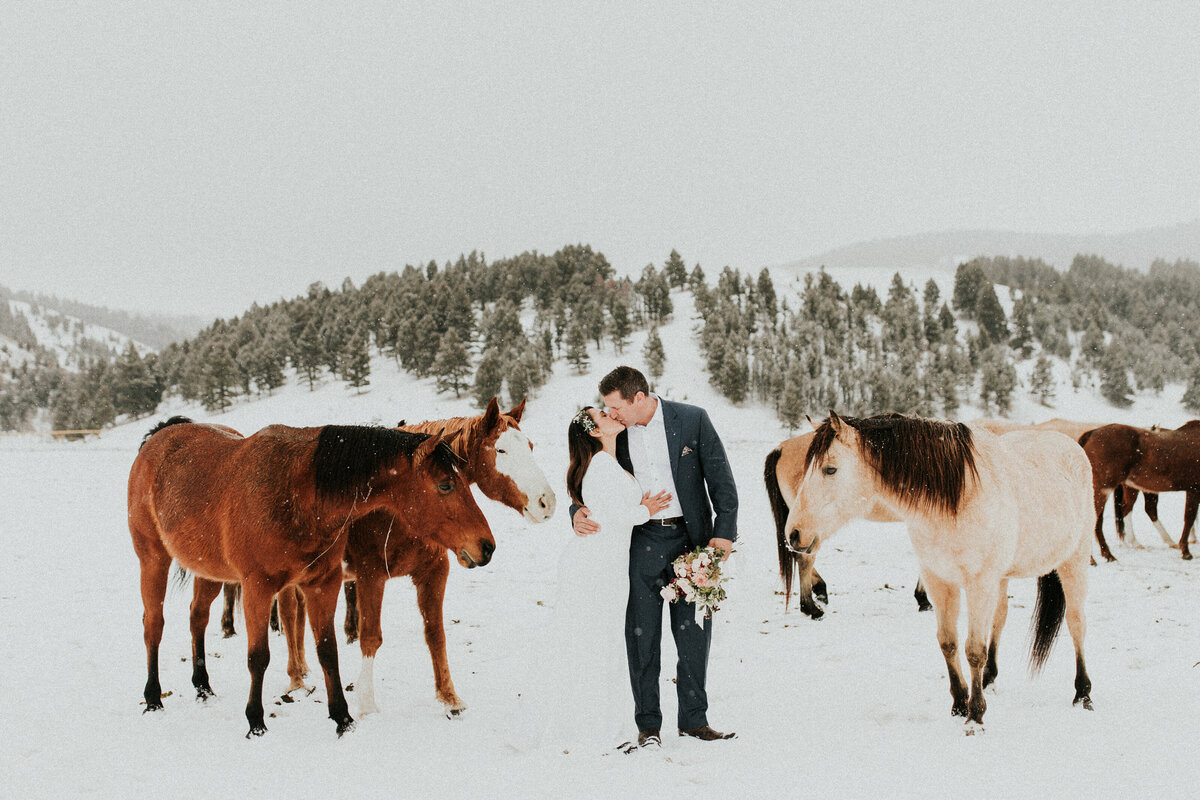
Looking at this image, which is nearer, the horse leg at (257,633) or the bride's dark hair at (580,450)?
the bride's dark hair at (580,450)

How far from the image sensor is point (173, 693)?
15.8 feet

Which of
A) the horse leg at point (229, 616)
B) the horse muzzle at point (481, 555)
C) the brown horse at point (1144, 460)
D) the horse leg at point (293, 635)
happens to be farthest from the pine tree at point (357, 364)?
the horse muzzle at point (481, 555)

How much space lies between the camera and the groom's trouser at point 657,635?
3668 millimetres

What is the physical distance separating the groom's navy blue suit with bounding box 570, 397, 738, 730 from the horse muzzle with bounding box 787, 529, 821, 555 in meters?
0.32

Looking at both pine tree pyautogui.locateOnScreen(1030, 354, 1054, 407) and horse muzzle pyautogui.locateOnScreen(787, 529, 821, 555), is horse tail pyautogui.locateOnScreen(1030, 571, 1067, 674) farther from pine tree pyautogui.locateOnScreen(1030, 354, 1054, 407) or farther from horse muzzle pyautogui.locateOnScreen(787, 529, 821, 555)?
pine tree pyautogui.locateOnScreen(1030, 354, 1054, 407)

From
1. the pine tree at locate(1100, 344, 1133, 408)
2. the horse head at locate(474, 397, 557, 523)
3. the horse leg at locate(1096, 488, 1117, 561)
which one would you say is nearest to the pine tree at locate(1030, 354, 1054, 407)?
the pine tree at locate(1100, 344, 1133, 408)

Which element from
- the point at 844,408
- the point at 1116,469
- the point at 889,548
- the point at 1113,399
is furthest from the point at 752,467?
the point at 1113,399

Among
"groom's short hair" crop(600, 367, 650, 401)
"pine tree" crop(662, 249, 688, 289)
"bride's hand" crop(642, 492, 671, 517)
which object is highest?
"pine tree" crop(662, 249, 688, 289)

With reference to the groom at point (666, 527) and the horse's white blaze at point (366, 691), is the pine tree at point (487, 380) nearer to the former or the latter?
the horse's white blaze at point (366, 691)

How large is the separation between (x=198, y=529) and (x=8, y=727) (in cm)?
162

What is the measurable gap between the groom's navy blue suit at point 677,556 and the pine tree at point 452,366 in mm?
44195

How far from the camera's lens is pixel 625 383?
3592 mm

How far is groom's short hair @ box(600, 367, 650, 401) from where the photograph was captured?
141 inches

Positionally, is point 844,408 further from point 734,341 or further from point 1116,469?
point 1116,469
